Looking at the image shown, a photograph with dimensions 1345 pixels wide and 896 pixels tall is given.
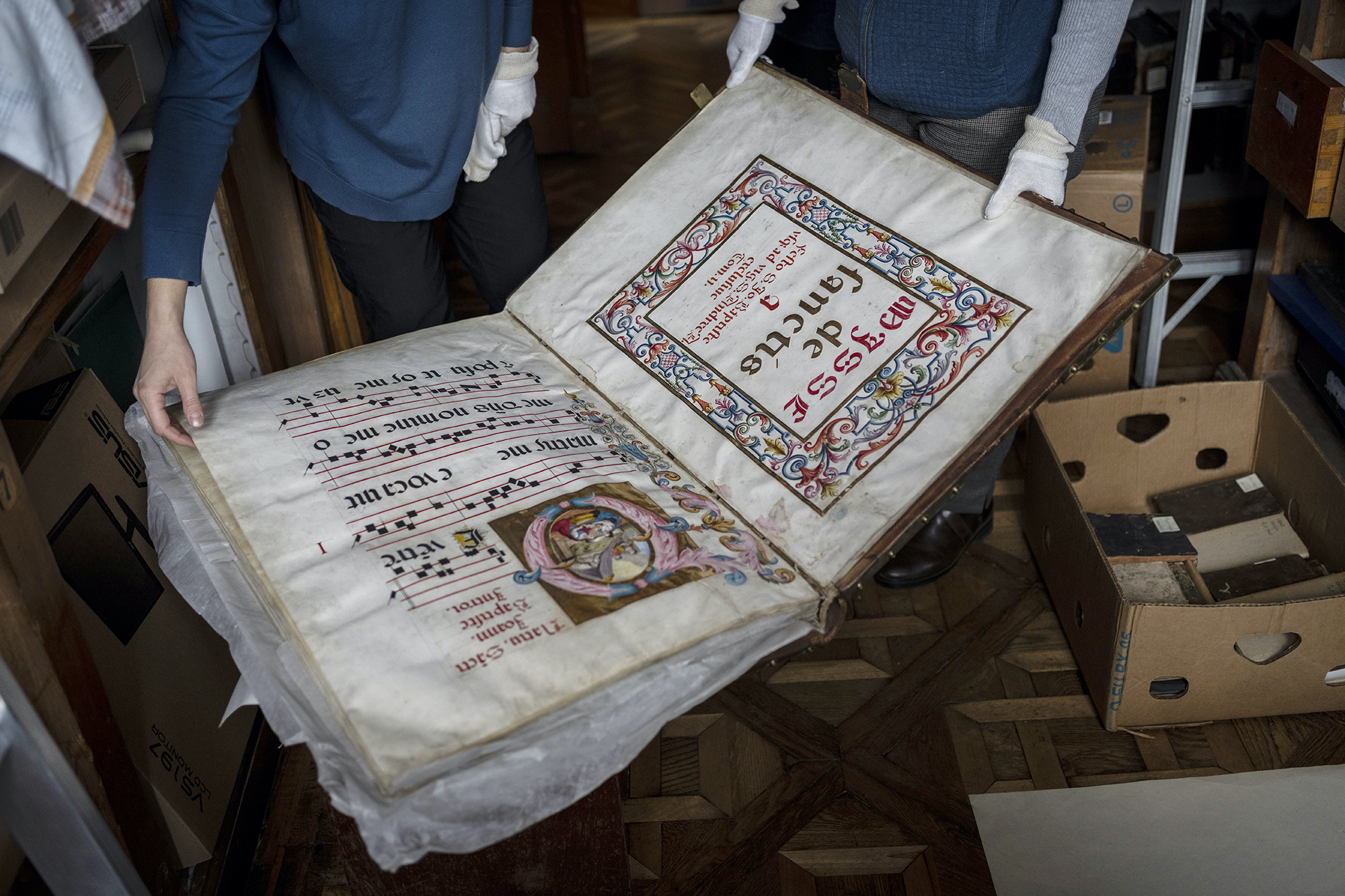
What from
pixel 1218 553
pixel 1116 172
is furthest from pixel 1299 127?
pixel 1218 553

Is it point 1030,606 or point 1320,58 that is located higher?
point 1320,58

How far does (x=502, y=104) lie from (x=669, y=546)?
27.2 inches

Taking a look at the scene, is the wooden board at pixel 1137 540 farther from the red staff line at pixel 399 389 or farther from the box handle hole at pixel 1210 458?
the red staff line at pixel 399 389

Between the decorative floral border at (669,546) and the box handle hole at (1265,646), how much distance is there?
31.7 inches

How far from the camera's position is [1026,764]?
134 cm

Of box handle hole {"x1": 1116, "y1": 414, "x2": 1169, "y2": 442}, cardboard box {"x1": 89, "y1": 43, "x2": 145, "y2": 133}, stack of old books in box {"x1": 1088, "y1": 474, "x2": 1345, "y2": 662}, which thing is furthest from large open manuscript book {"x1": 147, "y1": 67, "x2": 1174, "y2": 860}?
box handle hole {"x1": 1116, "y1": 414, "x2": 1169, "y2": 442}

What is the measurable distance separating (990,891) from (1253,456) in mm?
983

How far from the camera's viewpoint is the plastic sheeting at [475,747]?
2.27 ft

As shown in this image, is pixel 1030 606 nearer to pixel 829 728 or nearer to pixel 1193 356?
pixel 829 728

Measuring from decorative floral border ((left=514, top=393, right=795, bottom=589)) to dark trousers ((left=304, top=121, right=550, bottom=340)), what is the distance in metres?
0.47

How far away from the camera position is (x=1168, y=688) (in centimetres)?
137

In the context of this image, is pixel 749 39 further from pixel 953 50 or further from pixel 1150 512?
pixel 1150 512

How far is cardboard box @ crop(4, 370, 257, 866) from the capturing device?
1.04 m

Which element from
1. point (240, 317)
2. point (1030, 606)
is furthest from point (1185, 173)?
point (240, 317)
